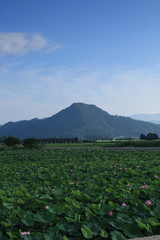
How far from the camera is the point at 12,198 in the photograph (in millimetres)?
4383

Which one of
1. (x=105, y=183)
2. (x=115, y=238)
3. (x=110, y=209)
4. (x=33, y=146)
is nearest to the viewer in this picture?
(x=115, y=238)

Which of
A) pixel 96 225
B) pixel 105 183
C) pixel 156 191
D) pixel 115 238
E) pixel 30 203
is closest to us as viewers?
pixel 115 238

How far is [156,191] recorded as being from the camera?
17.0 ft

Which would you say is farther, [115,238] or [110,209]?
[110,209]

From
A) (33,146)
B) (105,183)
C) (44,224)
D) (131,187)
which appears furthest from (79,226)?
(33,146)

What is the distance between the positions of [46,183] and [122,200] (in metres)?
2.51

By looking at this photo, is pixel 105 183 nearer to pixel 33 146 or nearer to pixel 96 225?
pixel 96 225

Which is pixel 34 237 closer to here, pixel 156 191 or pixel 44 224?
pixel 44 224

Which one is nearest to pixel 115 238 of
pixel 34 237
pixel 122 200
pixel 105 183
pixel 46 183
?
pixel 34 237

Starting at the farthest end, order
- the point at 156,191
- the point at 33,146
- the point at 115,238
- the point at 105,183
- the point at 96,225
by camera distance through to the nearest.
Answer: the point at 33,146, the point at 105,183, the point at 156,191, the point at 96,225, the point at 115,238

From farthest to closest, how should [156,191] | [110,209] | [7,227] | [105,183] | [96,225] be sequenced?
[105,183] < [156,191] < [110,209] < [7,227] < [96,225]

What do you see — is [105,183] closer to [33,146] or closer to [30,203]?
[30,203]

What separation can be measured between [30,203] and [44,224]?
109cm

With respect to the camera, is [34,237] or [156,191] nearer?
[34,237]
